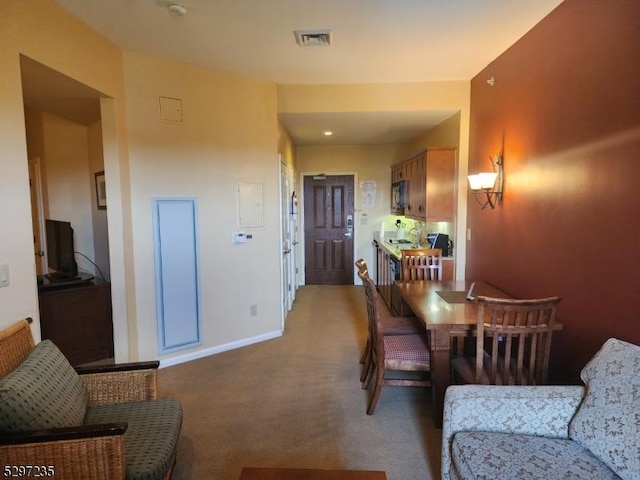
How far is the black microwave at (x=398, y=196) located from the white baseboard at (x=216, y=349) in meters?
2.59

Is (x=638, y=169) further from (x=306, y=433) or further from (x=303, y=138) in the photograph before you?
(x=303, y=138)

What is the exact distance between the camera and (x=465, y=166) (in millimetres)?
4160

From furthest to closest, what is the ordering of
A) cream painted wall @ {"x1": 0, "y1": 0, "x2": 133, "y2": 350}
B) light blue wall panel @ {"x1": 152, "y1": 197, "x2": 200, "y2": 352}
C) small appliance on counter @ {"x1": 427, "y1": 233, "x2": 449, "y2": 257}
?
1. small appliance on counter @ {"x1": 427, "y1": 233, "x2": 449, "y2": 257}
2. light blue wall panel @ {"x1": 152, "y1": 197, "x2": 200, "y2": 352}
3. cream painted wall @ {"x1": 0, "y1": 0, "x2": 133, "y2": 350}

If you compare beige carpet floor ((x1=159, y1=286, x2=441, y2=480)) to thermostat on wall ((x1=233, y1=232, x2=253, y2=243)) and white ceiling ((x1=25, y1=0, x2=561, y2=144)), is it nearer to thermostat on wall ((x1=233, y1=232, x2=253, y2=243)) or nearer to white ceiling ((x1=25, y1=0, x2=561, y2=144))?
thermostat on wall ((x1=233, y1=232, x2=253, y2=243))

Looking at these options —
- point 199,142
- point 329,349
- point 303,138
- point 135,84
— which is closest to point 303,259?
point 303,138

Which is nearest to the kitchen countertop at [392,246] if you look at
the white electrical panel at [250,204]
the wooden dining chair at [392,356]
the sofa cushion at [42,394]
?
the white electrical panel at [250,204]

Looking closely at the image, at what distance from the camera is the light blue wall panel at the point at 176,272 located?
141 inches

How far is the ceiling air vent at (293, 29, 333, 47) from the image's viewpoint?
2.91 metres

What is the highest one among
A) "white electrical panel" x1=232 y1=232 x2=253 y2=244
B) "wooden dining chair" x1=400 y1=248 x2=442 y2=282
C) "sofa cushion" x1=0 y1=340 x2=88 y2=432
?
"white electrical panel" x1=232 y1=232 x2=253 y2=244

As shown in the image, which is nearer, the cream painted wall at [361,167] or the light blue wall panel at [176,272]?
the light blue wall panel at [176,272]

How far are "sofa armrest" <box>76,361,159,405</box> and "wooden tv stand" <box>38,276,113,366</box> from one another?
1727 millimetres

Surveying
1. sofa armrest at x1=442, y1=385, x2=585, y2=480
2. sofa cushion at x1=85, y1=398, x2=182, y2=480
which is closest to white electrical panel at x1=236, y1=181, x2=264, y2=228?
sofa cushion at x1=85, y1=398, x2=182, y2=480

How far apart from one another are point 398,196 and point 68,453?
5129 millimetres

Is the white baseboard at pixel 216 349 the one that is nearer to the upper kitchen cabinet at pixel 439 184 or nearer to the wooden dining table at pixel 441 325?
the wooden dining table at pixel 441 325
